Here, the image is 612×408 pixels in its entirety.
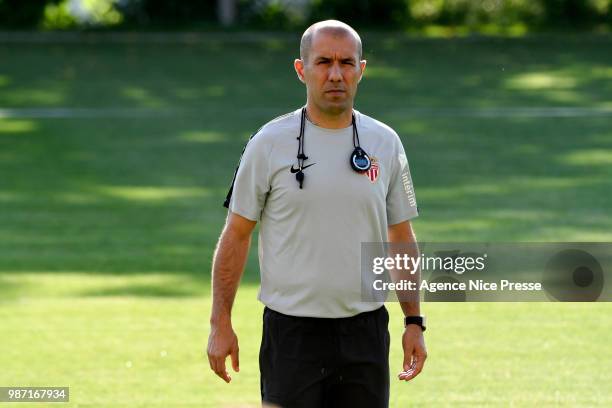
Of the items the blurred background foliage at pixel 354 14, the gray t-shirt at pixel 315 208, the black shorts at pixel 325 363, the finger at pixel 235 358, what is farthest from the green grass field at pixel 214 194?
the gray t-shirt at pixel 315 208

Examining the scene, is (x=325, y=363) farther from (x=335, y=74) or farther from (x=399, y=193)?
(x=335, y=74)

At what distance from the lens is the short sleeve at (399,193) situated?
5352 millimetres

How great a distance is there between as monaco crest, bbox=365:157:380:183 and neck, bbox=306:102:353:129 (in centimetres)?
17

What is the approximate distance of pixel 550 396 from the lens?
8359mm

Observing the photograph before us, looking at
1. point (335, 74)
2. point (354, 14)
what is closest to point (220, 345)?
point (335, 74)

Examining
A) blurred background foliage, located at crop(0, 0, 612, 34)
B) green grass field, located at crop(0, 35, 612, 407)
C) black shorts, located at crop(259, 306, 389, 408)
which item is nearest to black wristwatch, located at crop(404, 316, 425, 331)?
black shorts, located at crop(259, 306, 389, 408)

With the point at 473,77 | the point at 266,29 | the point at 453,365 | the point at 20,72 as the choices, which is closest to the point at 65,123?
the point at 20,72

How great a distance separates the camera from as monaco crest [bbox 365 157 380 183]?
517 cm

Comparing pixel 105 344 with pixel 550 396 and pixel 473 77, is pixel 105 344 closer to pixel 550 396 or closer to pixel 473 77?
pixel 550 396

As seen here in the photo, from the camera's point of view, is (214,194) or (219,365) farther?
(214,194)

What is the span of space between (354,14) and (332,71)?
80.9 ft

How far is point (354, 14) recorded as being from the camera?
29.5 metres

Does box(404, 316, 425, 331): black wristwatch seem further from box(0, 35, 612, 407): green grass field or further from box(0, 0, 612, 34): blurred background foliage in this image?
box(0, 0, 612, 34): blurred background foliage

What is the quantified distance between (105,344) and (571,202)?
693 centimetres
